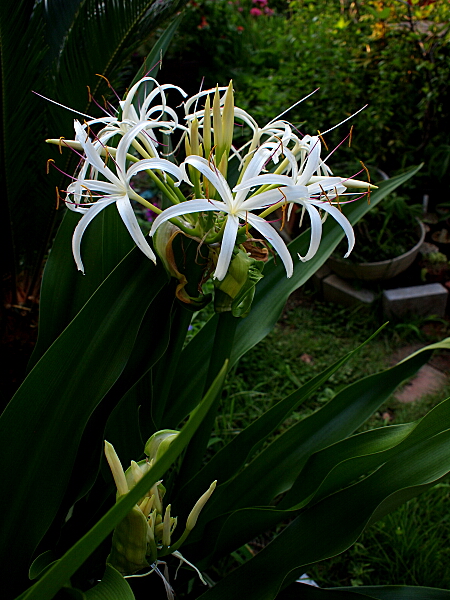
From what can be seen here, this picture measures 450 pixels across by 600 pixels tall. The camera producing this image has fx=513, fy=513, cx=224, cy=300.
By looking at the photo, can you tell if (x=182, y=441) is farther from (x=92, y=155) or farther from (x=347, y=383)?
(x=347, y=383)

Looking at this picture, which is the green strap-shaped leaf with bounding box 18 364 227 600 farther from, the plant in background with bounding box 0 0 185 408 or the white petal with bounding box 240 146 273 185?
the plant in background with bounding box 0 0 185 408

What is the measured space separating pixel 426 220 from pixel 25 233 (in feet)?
7.77

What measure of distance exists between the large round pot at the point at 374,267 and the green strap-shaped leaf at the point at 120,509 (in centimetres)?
228

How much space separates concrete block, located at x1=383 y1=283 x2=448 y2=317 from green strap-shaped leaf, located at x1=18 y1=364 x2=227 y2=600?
2254mm

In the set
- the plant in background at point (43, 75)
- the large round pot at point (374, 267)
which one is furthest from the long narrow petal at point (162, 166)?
the large round pot at point (374, 267)

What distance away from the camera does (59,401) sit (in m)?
0.71

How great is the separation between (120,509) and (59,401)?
29cm

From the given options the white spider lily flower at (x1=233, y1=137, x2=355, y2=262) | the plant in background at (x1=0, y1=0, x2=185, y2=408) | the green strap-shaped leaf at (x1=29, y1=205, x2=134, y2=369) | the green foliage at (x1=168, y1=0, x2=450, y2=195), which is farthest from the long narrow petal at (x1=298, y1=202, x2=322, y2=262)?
the green foliage at (x1=168, y1=0, x2=450, y2=195)

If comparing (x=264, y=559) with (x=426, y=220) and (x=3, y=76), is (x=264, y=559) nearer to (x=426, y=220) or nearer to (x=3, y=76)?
(x=3, y=76)

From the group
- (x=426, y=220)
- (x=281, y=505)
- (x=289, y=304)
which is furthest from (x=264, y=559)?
(x=426, y=220)

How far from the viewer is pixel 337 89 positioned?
293 cm

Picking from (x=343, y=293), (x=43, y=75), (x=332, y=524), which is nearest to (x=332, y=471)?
(x=332, y=524)

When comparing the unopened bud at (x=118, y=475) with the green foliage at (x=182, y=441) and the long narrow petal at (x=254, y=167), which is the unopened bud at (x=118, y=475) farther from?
the long narrow petal at (x=254, y=167)

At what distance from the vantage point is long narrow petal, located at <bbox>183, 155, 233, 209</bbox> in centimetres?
62
